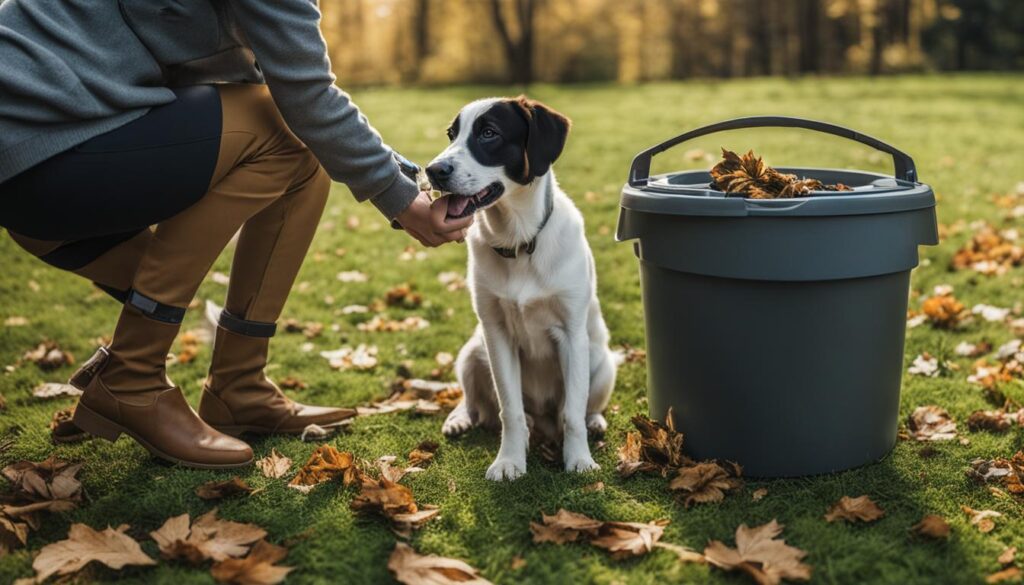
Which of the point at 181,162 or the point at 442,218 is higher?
the point at 181,162

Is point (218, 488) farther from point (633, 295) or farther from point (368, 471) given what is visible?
point (633, 295)

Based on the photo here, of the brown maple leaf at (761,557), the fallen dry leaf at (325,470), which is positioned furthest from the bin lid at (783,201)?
the fallen dry leaf at (325,470)

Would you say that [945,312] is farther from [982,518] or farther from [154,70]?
[154,70]

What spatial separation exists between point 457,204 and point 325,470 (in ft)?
2.76

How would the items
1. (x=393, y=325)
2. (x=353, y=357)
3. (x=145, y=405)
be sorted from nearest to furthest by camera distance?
(x=145, y=405)
(x=353, y=357)
(x=393, y=325)

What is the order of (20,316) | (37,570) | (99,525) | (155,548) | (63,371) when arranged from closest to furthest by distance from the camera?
1. (37,570)
2. (155,548)
3. (99,525)
4. (63,371)
5. (20,316)

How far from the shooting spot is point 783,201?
85.5 inches

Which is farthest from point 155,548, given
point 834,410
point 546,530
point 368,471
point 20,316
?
point 20,316

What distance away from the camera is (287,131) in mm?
2484

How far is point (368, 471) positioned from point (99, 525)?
0.72 metres

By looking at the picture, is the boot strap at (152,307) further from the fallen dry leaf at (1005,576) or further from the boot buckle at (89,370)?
the fallen dry leaf at (1005,576)

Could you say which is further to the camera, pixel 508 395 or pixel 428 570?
pixel 508 395

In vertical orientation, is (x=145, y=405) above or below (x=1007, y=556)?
above

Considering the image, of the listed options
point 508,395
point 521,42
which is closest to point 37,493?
point 508,395
